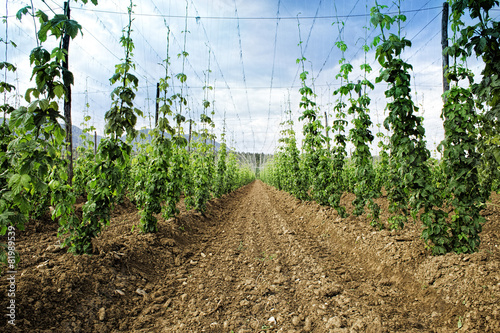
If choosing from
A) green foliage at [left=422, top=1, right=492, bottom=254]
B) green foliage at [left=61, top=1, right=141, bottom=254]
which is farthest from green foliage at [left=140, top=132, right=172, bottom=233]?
green foliage at [left=422, top=1, right=492, bottom=254]

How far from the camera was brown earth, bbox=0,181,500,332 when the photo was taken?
2439 mm

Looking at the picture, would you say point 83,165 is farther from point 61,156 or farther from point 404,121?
point 404,121

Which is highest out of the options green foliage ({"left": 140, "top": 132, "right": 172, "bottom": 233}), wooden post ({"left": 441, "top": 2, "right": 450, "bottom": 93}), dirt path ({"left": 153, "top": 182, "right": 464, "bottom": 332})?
wooden post ({"left": 441, "top": 2, "right": 450, "bottom": 93})

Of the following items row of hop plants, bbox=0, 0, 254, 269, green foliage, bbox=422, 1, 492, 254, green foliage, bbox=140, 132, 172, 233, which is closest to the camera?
row of hop plants, bbox=0, 0, 254, 269

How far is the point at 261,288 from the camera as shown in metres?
3.32

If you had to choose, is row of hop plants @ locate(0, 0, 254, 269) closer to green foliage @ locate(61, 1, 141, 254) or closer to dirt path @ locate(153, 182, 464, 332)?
green foliage @ locate(61, 1, 141, 254)

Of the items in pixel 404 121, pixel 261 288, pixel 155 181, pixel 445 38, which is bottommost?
pixel 261 288

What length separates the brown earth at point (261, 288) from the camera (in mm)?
2439

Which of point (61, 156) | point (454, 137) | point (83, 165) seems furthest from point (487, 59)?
point (83, 165)

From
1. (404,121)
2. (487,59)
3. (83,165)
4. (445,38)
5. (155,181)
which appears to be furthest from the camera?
(83,165)

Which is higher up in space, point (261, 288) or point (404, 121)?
point (404, 121)

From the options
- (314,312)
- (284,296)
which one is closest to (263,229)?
(284,296)

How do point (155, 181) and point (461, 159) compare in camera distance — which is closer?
point (461, 159)

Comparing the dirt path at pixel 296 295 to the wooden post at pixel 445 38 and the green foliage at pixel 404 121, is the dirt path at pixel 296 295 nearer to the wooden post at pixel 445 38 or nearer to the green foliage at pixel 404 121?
the green foliage at pixel 404 121
